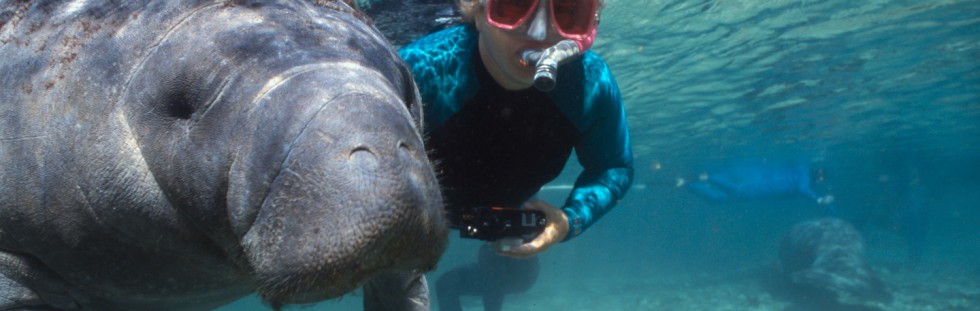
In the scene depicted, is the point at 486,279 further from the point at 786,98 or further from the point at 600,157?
the point at 786,98

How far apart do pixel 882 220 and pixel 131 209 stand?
144ft

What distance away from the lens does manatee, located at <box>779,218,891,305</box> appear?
17.7 meters

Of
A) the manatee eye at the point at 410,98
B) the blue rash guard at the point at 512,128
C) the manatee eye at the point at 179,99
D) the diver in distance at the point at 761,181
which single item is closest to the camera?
the manatee eye at the point at 179,99

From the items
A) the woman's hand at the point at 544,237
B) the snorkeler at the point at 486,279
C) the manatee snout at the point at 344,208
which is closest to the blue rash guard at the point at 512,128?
the woman's hand at the point at 544,237

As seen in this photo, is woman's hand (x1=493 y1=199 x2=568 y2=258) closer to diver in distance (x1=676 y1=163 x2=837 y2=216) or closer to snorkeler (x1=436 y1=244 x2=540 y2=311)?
snorkeler (x1=436 y1=244 x2=540 y2=311)

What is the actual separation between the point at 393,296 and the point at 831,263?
19302 mm

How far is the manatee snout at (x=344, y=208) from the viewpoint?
1.32m

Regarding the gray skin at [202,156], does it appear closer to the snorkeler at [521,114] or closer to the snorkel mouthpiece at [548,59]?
the snorkel mouthpiece at [548,59]

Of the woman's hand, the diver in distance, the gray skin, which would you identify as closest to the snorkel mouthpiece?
the woman's hand

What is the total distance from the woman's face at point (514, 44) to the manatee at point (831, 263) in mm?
17445

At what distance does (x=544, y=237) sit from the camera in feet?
12.2

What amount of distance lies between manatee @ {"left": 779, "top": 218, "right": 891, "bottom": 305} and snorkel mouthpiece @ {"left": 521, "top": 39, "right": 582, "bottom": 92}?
17644 millimetres

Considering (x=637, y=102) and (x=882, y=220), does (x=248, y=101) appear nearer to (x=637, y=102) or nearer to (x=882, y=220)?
(x=637, y=102)

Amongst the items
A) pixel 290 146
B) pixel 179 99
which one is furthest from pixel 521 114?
pixel 290 146
